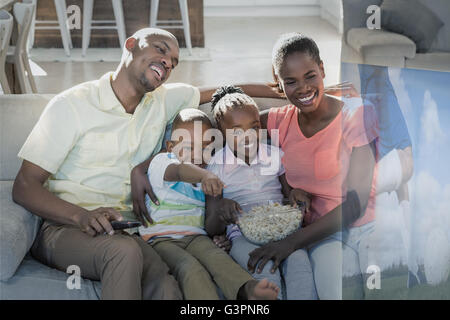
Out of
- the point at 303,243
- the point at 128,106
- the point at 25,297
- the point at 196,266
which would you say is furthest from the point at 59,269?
the point at 303,243

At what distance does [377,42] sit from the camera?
2803 mm

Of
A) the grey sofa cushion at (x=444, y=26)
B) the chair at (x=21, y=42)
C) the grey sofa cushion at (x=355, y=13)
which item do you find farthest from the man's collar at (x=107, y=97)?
the chair at (x=21, y=42)

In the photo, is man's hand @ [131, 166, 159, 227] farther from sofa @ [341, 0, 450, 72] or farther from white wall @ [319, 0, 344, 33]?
white wall @ [319, 0, 344, 33]

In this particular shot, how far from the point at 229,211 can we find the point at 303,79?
431mm

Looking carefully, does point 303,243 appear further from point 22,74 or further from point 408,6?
point 22,74

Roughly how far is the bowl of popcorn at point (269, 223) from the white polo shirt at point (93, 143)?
15.6 inches

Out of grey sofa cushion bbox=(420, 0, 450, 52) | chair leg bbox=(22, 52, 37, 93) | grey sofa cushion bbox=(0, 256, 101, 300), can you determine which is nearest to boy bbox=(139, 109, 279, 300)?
grey sofa cushion bbox=(0, 256, 101, 300)

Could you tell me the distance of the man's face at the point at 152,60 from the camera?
171 cm

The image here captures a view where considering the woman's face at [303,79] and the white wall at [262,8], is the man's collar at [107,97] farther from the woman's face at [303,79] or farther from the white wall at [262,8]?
the white wall at [262,8]

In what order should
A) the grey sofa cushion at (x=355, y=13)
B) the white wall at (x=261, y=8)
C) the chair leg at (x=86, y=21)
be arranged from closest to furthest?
the grey sofa cushion at (x=355, y=13), the chair leg at (x=86, y=21), the white wall at (x=261, y=8)

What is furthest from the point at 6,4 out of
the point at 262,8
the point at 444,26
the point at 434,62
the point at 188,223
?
the point at 262,8

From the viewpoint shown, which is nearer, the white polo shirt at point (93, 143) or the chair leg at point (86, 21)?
the white polo shirt at point (93, 143)
